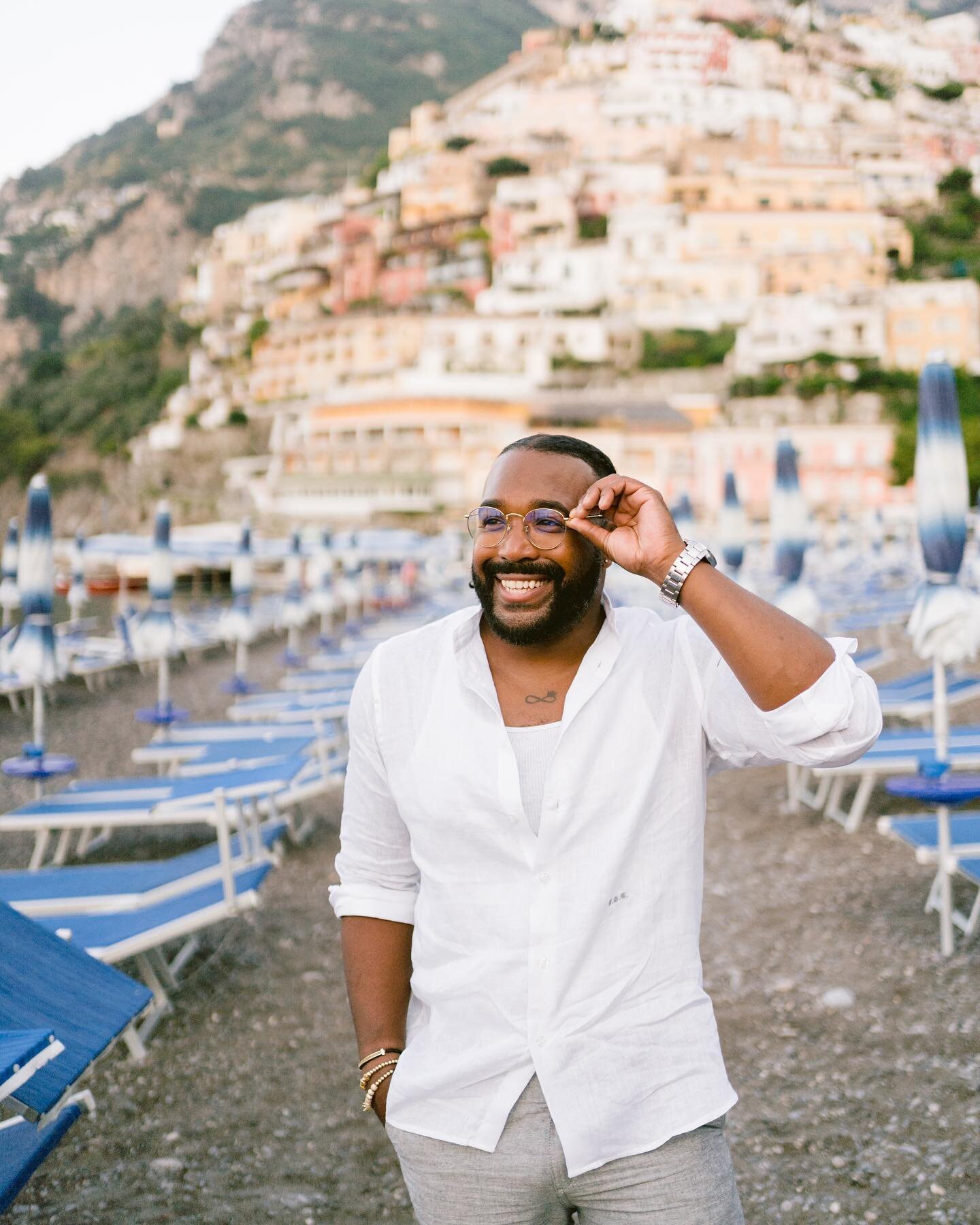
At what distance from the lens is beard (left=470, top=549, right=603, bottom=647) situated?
1.72 m

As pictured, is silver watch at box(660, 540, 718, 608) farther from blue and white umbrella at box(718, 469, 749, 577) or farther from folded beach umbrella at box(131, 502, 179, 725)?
blue and white umbrella at box(718, 469, 749, 577)

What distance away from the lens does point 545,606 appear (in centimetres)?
173

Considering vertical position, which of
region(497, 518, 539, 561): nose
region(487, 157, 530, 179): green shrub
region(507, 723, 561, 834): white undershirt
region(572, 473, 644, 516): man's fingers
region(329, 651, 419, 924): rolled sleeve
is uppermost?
region(487, 157, 530, 179): green shrub

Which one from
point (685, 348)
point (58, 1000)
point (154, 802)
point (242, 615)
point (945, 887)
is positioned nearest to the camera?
point (58, 1000)

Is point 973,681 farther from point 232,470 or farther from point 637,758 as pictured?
point 232,470

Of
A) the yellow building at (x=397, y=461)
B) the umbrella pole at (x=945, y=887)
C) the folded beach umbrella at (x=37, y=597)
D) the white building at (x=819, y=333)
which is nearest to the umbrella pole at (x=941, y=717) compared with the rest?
the umbrella pole at (x=945, y=887)

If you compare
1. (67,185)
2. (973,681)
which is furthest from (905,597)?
(67,185)

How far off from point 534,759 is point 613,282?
203 feet

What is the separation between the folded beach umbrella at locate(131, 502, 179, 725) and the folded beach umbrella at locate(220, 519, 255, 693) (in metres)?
1.54

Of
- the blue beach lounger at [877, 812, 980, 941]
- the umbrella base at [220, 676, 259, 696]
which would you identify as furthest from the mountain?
the blue beach lounger at [877, 812, 980, 941]

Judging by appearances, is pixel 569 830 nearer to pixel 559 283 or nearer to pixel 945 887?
pixel 945 887

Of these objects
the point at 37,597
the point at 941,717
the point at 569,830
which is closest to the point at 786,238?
the point at 37,597

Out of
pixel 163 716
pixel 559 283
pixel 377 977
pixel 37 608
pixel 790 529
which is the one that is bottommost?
pixel 163 716

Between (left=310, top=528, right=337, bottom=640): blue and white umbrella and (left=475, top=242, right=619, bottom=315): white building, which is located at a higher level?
(left=475, top=242, right=619, bottom=315): white building
